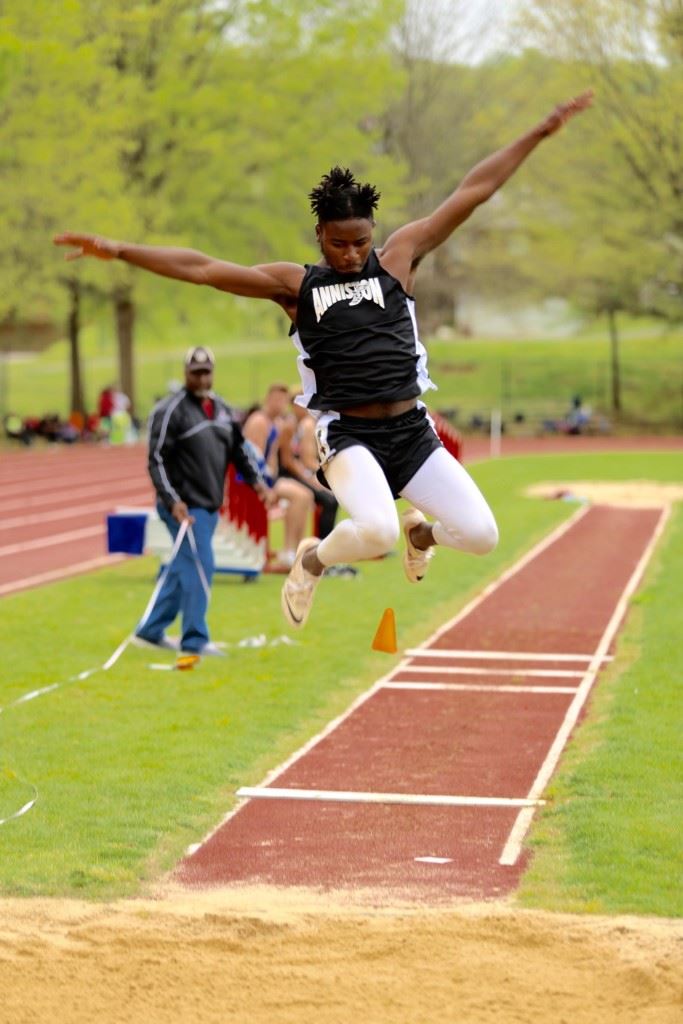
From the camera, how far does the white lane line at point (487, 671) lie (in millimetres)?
11922

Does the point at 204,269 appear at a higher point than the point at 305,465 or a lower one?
higher

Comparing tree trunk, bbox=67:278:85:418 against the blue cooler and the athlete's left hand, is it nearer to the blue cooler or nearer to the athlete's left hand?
the blue cooler

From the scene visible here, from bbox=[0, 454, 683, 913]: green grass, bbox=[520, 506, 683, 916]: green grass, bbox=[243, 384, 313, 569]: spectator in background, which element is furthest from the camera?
bbox=[243, 384, 313, 569]: spectator in background

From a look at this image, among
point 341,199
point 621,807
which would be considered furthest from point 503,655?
point 341,199

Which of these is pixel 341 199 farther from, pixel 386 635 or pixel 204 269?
pixel 386 635

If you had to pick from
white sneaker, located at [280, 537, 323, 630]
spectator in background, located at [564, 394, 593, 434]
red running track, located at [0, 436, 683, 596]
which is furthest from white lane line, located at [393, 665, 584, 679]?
spectator in background, located at [564, 394, 593, 434]

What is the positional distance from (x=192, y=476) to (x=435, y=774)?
426cm

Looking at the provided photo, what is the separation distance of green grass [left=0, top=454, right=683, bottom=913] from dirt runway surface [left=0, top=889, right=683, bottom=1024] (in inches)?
16.1

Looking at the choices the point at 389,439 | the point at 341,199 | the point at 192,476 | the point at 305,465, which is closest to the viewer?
the point at 341,199

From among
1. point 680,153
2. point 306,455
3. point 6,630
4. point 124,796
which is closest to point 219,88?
point 680,153

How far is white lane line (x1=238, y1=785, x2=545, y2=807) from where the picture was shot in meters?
8.22

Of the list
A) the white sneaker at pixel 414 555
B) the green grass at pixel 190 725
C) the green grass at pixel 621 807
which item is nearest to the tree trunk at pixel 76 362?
the green grass at pixel 190 725

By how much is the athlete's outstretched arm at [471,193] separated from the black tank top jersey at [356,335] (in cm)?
17

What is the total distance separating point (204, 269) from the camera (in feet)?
24.4
